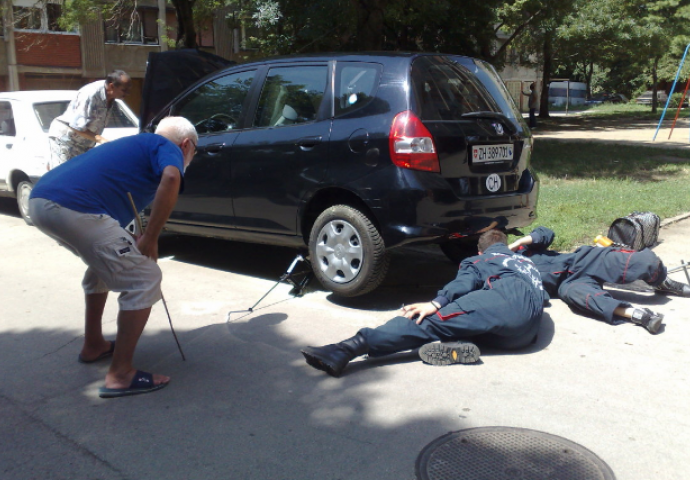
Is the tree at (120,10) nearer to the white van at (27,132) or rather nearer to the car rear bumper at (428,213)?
the white van at (27,132)

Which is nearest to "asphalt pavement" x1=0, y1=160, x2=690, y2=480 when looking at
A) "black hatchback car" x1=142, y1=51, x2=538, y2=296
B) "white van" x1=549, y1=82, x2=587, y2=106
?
"black hatchback car" x1=142, y1=51, x2=538, y2=296

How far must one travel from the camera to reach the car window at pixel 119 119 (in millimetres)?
9334

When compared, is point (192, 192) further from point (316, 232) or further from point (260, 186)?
point (316, 232)

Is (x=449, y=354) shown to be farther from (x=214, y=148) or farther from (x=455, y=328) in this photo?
(x=214, y=148)

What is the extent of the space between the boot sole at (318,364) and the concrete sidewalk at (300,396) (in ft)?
0.18

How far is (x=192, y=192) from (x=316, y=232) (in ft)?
4.88

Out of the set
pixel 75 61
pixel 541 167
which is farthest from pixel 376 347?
pixel 75 61

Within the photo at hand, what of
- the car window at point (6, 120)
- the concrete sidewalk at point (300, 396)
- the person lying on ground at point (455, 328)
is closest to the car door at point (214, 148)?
the concrete sidewalk at point (300, 396)

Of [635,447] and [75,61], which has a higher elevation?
[75,61]

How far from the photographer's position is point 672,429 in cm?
341

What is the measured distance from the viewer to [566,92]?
5572 centimetres

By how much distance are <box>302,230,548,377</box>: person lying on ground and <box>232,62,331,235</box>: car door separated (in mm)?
1531

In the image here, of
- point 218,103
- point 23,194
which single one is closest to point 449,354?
point 218,103

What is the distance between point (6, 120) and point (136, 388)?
696 cm
